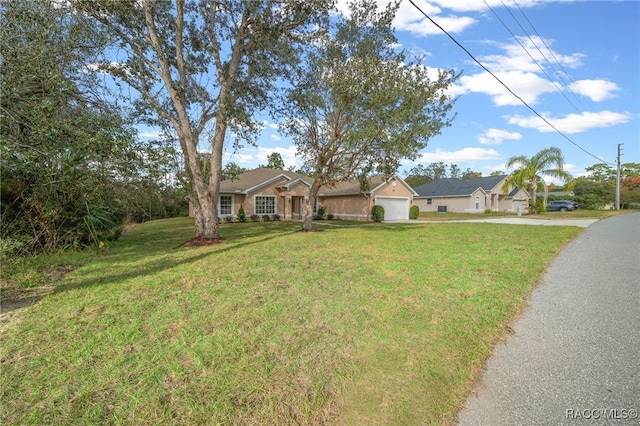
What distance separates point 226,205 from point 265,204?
295cm

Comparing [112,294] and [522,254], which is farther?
[522,254]

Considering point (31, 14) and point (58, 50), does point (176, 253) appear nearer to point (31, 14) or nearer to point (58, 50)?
point (58, 50)

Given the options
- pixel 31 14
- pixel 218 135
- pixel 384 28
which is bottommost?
pixel 218 135

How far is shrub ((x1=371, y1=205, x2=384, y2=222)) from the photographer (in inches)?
906

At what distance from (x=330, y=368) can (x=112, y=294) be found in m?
3.83

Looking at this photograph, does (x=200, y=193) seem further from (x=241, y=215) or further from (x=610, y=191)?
(x=610, y=191)

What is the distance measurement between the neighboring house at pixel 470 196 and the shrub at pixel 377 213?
13.4 meters

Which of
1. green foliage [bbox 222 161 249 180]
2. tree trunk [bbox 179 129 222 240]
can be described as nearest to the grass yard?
tree trunk [bbox 179 129 222 240]

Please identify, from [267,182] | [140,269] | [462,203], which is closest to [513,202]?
[462,203]

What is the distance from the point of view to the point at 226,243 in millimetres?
10703

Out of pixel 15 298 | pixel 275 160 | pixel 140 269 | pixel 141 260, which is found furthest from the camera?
pixel 275 160

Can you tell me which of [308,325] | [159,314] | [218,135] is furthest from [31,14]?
[308,325]

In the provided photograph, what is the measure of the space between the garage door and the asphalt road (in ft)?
64.4

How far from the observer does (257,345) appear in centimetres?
324
